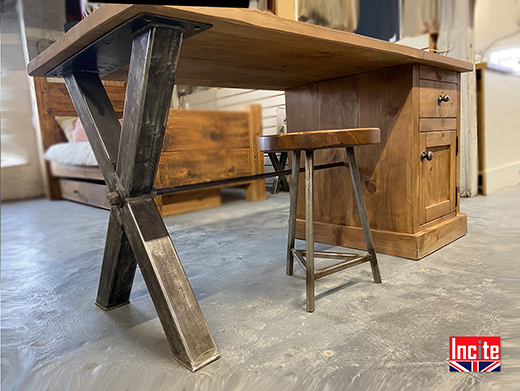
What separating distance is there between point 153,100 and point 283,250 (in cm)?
96

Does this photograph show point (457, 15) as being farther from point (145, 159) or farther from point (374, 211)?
point (145, 159)

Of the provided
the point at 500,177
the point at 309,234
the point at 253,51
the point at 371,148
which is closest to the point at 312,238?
the point at 309,234

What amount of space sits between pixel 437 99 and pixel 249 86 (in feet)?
3.13

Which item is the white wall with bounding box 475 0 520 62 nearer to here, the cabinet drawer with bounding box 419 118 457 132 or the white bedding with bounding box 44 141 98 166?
the cabinet drawer with bounding box 419 118 457 132

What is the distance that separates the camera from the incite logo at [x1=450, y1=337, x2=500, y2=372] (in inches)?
28.9

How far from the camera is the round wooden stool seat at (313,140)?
1023mm

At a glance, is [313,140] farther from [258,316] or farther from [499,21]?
[499,21]

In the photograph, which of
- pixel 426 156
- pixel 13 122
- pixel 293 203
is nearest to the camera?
pixel 13 122

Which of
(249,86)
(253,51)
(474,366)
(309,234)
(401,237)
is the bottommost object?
(474,366)

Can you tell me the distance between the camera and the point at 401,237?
1453mm

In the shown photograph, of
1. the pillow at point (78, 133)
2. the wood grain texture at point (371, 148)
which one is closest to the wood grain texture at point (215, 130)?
the pillow at point (78, 133)

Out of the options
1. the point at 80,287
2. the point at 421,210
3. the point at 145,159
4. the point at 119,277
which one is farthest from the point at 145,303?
the point at 421,210

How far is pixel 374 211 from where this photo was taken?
5.13 ft

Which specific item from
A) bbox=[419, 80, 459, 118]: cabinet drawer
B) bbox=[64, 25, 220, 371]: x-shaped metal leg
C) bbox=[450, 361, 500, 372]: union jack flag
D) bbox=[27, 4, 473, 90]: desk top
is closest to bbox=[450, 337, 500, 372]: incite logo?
bbox=[450, 361, 500, 372]: union jack flag
